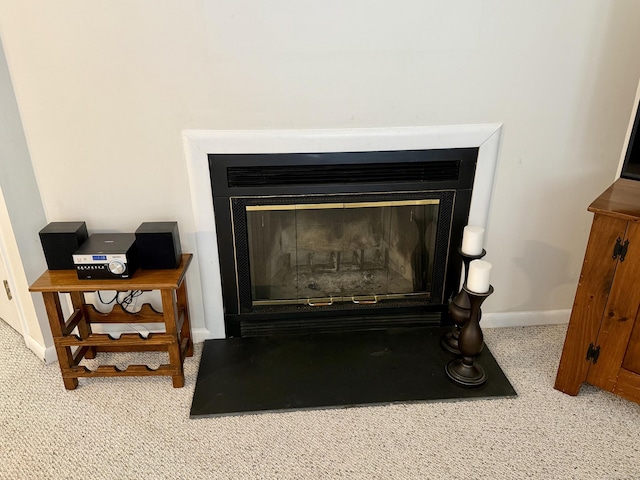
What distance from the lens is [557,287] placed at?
2330 millimetres

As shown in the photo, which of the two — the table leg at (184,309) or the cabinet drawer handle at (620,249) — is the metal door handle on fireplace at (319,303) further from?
the cabinet drawer handle at (620,249)

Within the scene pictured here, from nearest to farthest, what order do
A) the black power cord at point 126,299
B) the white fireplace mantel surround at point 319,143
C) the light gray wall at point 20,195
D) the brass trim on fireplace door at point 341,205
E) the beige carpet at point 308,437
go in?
the beige carpet at point 308,437
the light gray wall at point 20,195
the white fireplace mantel surround at point 319,143
the brass trim on fireplace door at point 341,205
the black power cord at point 126,299

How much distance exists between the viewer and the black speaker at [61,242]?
186 cm

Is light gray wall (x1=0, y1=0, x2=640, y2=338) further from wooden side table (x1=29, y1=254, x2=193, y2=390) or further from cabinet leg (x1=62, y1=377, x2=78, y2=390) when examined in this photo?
cabinet leg (x1=62, y1=377, x2=78, y2=390)

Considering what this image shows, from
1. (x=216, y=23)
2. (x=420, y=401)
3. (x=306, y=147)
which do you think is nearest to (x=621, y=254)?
(x=420, y=401)

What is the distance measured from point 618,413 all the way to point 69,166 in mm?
2288

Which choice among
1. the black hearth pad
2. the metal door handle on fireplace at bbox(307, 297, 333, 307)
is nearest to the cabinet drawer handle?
the black hearth pad

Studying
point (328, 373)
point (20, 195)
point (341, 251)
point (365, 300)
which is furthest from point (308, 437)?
point (20, 195)

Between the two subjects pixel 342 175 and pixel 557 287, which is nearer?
pixel 342 175

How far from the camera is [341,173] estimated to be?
200cm

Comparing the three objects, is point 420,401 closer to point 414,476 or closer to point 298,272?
point 414,476

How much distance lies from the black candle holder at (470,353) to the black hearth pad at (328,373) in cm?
3

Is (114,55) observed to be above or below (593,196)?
above

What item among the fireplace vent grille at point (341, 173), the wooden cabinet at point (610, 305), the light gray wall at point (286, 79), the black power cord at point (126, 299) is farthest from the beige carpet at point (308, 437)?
the fireplace vent grille at point (341, 173)
